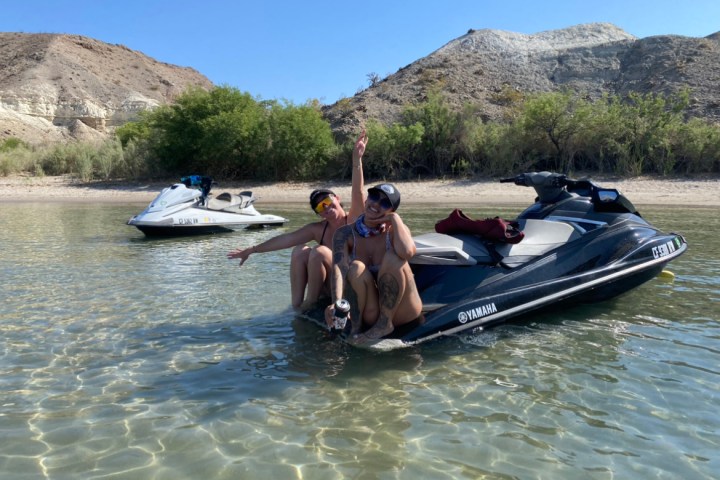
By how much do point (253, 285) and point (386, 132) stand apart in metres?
18.8

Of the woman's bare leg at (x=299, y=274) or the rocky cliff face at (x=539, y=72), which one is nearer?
the woman's bare leg at (x=299, y=274)

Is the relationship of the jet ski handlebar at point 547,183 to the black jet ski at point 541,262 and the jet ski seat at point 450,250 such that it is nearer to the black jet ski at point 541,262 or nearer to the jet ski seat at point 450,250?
the black jet ski at point 541,262

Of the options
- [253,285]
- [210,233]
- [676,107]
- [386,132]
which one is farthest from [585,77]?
[253,285]

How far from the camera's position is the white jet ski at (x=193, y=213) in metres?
11.0

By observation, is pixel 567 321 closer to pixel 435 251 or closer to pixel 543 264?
pixel 543 264

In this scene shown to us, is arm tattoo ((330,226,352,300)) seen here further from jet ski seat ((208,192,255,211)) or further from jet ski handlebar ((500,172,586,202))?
jet ski seat ((208,192,255,211))

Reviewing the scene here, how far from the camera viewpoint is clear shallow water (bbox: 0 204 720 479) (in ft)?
9.89

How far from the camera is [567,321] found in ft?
17.4

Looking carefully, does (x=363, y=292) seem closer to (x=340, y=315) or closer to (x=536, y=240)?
(x=340, y=315)

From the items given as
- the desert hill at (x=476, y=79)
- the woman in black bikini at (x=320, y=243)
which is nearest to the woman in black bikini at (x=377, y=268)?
the woman in black bikini at (x=320, y=243)

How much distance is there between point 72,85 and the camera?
2766 inches

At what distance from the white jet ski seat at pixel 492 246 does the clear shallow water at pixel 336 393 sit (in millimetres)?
614

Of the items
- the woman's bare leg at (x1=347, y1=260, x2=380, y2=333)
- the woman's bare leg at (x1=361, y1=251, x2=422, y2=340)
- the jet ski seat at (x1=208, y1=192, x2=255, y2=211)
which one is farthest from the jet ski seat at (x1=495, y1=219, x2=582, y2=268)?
the jet ski seat at (x1=208, y1=192, x2=255, y2=211)

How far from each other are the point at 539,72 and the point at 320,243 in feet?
145
